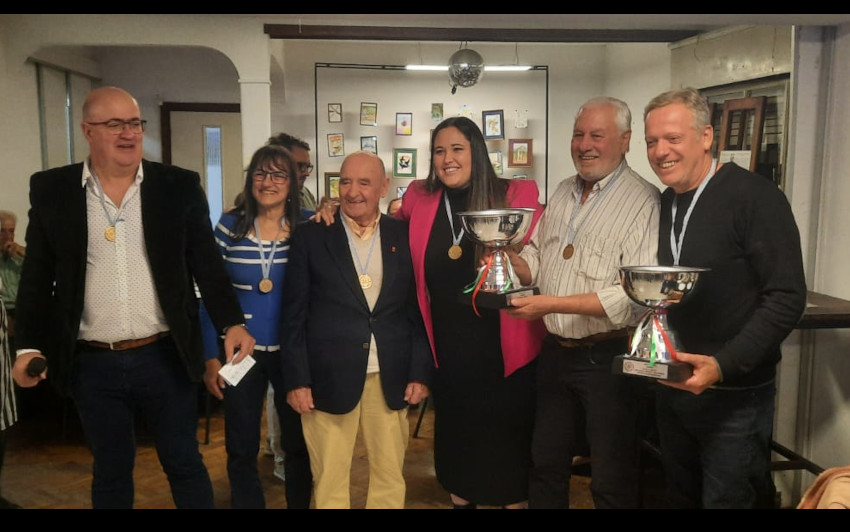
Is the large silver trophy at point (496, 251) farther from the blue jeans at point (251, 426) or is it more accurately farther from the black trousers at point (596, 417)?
the blue jeans at point (251, 426)

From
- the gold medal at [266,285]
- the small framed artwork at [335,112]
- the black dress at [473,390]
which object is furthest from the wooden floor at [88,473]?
the small framed artwork at [335,112]

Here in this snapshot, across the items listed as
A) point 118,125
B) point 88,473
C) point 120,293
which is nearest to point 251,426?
point 120,293

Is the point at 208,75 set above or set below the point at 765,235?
above

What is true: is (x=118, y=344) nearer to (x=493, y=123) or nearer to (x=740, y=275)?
(x=740, y=275)

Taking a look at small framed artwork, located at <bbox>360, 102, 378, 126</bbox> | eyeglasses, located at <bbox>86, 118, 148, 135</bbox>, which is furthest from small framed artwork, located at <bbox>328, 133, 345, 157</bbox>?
eyeglasses, located at <bbox>86, 118, 148, 135</bbox>

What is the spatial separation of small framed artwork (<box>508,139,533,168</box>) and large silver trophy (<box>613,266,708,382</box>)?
4958mm

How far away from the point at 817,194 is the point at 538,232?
1254 mm

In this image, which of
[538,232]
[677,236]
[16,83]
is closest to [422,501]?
[538,232]

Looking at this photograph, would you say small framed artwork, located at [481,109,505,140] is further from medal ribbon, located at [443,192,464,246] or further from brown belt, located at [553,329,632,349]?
brown belt, located at [553,329,632,349]

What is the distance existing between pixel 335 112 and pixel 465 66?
4.76 feet

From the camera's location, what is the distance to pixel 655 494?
324cm

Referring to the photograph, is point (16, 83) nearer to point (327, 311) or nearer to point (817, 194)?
point (327, 311)

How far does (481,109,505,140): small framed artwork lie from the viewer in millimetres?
6734

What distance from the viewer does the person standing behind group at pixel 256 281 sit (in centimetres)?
232
